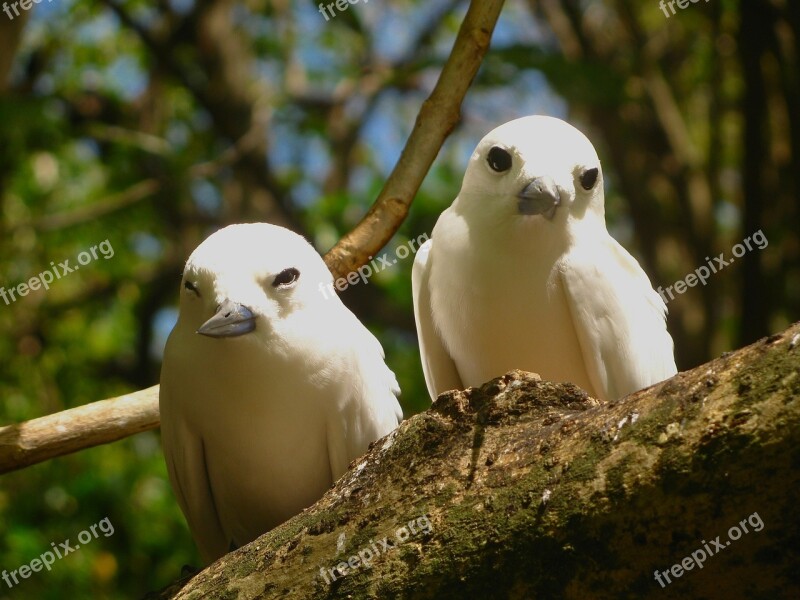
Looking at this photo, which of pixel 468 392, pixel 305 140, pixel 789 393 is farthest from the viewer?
pixel 305 140

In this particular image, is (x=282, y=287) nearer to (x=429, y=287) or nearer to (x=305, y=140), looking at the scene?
(x=429, y=287)

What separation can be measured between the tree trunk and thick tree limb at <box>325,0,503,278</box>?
190 cm

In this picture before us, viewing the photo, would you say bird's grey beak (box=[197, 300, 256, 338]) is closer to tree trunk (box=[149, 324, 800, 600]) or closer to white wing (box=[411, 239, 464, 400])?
tree trunk (box=[149, 324, 800, 600])

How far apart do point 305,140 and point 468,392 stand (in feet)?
35.3

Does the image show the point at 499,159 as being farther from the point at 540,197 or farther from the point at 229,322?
the point at 229,322

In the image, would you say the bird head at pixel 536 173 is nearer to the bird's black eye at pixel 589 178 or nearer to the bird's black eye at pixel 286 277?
the bird's black eye at pixel 589 178

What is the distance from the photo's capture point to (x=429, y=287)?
18.7ft

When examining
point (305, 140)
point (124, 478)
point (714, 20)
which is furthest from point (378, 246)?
point (305, 140)

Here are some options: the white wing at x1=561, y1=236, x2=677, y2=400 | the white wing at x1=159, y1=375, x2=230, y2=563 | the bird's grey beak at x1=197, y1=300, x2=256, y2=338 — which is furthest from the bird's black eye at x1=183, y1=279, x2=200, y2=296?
the white wing at x1=561, y1=236, x2=677, y2=400

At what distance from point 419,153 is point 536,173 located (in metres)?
0.89

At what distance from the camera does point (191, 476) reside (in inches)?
208

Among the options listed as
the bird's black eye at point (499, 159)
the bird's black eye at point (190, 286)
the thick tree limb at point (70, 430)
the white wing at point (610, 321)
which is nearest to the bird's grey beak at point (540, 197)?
the bird's black eye at point (499, 159)

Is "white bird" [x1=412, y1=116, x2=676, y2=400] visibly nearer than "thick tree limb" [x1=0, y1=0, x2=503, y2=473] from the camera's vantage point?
Yes

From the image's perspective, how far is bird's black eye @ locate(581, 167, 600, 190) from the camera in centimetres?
519
